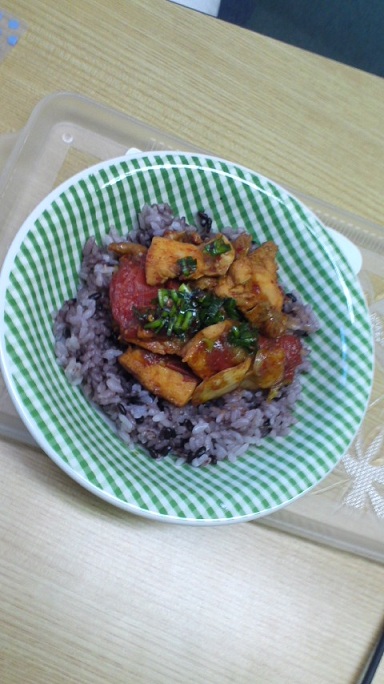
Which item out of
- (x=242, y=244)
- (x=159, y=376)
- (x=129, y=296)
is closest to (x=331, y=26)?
(x=242, y=244)

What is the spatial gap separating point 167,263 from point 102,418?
362 mm

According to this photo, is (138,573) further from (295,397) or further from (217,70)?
(217,70)

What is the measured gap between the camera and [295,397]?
142 centimetres

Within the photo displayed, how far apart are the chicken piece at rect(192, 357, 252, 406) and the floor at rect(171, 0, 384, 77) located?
1875mm

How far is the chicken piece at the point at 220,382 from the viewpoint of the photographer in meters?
1.28

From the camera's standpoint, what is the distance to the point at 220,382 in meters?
1.29

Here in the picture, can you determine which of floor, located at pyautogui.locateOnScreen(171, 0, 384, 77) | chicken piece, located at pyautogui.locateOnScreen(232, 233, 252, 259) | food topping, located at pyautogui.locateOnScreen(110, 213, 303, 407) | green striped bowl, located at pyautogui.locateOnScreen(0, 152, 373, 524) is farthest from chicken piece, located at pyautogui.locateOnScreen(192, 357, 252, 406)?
floor, located at pyautogui.locateOnScreen(171, 0, 384, 77)

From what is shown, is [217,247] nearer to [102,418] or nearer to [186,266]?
[186,266]

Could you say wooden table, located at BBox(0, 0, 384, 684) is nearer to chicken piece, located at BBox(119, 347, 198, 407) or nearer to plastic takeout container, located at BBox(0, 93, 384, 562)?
plastic takeout container, located at BBox(0, 93, 384, 562)

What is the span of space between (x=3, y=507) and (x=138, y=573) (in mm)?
328

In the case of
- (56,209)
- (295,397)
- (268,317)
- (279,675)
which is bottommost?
(279,675)

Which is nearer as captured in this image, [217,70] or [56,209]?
[56,209]

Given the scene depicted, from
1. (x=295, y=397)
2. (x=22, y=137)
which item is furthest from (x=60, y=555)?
(x=22, y=137)

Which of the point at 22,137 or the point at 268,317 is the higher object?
the point at 22,137
